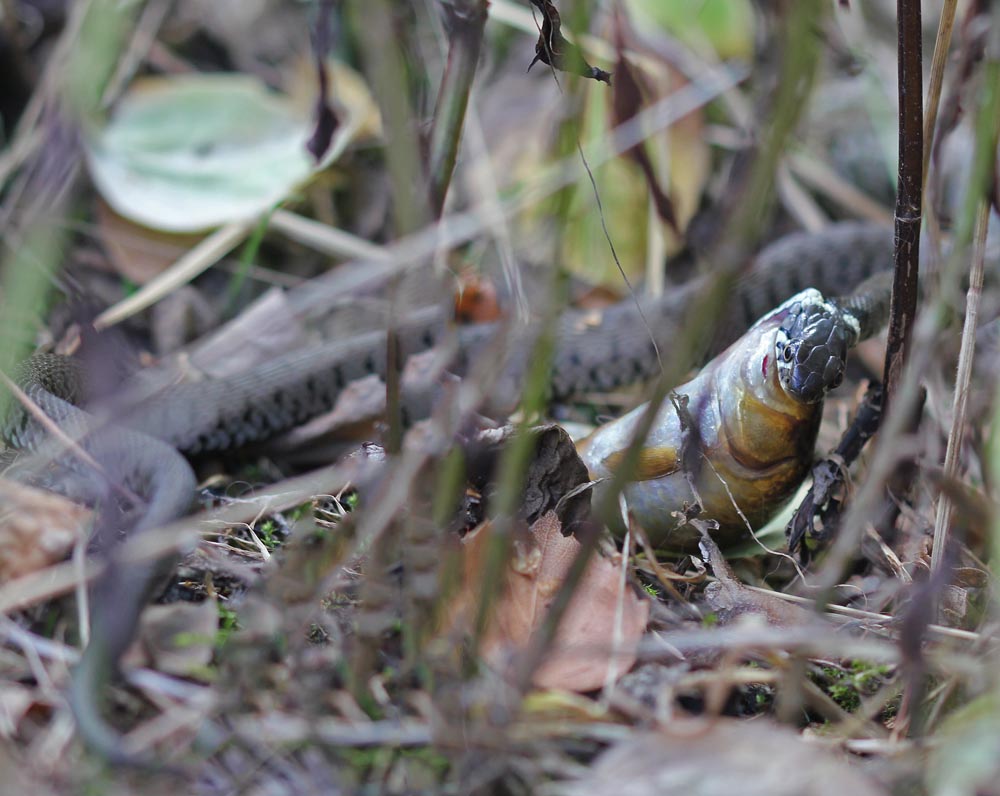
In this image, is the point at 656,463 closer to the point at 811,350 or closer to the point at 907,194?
the point at 811,350

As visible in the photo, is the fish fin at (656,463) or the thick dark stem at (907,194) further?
the fish fin at (656,463)

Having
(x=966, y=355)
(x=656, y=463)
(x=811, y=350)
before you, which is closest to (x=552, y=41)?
(x=811, y=350)

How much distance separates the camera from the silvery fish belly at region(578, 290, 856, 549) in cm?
193

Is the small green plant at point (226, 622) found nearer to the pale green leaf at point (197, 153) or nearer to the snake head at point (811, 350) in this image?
the snake head at point (811, 350)

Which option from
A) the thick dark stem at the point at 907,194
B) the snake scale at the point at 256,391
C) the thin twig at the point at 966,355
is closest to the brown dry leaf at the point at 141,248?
the snake scale at the point at 256,391

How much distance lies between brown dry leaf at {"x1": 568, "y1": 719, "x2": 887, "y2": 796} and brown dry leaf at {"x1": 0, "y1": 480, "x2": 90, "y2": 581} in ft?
3.26

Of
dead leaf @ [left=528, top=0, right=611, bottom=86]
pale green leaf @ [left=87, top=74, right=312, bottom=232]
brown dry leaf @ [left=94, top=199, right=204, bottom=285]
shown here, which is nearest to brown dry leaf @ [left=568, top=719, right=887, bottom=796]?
dead leaf @ [left=528, top=0, right=611, bottom=86]

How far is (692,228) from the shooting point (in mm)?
3682

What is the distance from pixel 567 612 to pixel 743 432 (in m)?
0.56

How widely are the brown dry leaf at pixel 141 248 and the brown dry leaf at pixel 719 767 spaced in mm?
Answer: 2785

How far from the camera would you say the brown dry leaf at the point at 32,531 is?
1.72 meters

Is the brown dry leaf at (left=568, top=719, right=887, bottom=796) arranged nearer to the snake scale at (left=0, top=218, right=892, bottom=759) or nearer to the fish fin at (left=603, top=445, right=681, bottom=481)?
the snake scale at (left=0, top=218, right=892, bottom=759)

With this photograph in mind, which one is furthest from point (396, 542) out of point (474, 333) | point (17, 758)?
point (474, 333)

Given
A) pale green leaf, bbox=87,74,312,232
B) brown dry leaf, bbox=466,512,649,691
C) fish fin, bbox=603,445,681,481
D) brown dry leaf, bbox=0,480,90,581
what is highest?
pale green leaf, bbox=87,74,312,232
